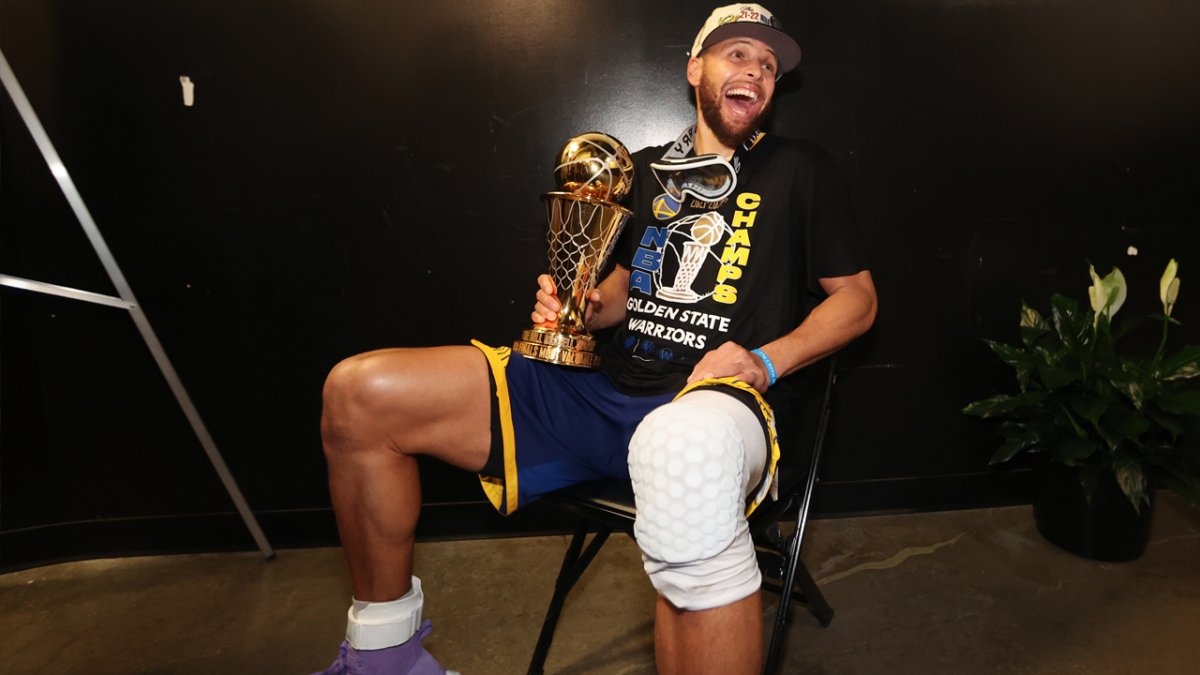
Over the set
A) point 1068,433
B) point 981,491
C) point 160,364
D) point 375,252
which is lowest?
point 981,491

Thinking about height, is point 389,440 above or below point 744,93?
below

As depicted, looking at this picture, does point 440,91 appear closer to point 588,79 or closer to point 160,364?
point 588,79

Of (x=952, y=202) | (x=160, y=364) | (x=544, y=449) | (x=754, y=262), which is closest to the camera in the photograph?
(x=544, y=449)

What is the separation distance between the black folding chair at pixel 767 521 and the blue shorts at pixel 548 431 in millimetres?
43

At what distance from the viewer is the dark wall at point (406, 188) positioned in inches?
73.5

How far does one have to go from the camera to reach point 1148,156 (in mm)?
2195

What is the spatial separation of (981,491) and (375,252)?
2187 mm

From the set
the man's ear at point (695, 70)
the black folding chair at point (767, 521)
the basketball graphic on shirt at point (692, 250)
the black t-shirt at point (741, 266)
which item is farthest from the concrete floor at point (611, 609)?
the man's ear at point (695, 70)

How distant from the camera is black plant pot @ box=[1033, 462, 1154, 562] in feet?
6.26

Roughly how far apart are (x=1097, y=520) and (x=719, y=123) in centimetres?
161

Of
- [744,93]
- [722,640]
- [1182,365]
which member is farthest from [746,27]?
[1182,365]

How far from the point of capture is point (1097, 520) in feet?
6.33

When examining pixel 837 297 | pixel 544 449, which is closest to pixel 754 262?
pixel 837 297

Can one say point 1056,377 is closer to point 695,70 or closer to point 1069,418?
point 1069,418
